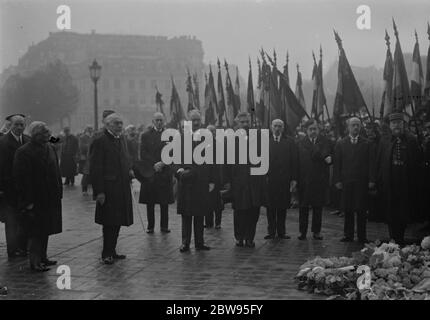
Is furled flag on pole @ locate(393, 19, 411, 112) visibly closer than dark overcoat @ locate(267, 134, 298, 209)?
No

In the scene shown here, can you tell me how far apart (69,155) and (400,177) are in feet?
44.9

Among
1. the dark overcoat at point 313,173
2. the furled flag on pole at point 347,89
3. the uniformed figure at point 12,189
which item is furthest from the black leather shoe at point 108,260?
the furled flag on pole at point 347,89

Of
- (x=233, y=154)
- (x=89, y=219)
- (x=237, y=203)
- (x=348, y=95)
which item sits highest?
(x=348, y=95)

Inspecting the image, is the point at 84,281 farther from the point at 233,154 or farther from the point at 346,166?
the point at 346,166

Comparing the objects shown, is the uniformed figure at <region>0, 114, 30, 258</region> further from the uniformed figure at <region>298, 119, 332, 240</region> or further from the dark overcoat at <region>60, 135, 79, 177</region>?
the dark overcoat at <region>60, 135, 79, 177</region>

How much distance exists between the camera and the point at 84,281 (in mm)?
7078

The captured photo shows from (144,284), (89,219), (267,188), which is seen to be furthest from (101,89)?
(144,284)

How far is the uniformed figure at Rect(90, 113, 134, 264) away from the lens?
A: 796cm

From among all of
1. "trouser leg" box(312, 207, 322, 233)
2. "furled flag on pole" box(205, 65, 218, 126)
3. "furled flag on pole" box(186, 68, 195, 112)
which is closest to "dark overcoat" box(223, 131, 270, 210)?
"trouser leg" box(312, 207, 322, 233)

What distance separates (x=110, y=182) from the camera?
26.3ft

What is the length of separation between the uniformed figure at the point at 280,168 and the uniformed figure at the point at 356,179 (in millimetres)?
880

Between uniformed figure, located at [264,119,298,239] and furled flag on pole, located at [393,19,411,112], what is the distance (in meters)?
2.50

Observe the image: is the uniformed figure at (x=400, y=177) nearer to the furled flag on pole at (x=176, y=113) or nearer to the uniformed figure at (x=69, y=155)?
the furled flag on pole at (x=176, y=113)

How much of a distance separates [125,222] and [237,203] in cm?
202
